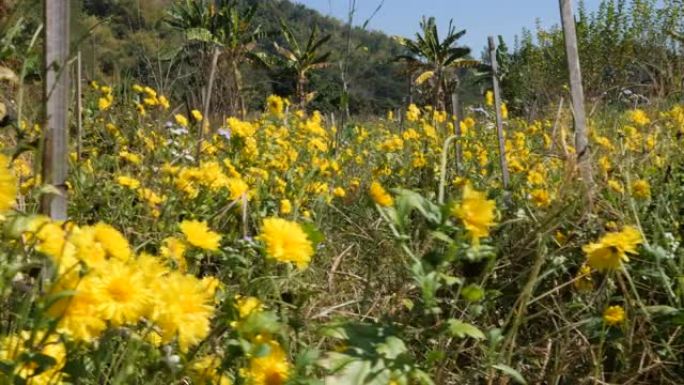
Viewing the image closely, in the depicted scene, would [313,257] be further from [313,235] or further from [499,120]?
[499,120]

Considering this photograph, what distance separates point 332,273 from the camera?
4.30ft

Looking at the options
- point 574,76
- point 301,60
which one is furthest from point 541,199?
point 301,60

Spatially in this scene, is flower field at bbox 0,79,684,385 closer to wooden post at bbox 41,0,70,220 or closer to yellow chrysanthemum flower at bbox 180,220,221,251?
yellow chrysanthemum flower at bbox 180,220,221,251

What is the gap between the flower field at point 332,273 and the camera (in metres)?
0.75

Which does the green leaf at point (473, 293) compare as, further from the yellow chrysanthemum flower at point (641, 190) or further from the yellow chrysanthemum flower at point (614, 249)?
the yellow chrysanthemum flower at point (641, 190)

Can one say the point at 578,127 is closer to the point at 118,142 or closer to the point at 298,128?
the point at 118,142

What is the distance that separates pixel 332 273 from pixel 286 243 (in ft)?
1.34

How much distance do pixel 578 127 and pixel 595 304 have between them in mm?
599

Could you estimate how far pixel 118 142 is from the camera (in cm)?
250

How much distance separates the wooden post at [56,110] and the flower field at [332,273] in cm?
12

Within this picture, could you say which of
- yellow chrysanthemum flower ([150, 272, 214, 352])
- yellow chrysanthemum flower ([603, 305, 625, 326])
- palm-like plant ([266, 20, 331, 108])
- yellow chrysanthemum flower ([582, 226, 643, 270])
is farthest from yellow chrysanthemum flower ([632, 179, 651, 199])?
palm-like plant ([266, 20, 331, 108])

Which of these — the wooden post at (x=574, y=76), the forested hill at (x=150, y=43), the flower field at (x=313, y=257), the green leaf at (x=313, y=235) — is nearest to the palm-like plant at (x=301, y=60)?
the forested hill at (x=150, y=43)

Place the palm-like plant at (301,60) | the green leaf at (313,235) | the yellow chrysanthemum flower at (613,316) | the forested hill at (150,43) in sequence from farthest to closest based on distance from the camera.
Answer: the palm-like plant at (301,60) < the forested hill at (150,43) < the yellow chrysanthemum flower at (613,316) < the green leaf at (313,235)

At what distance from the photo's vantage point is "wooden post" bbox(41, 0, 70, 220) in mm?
1305
